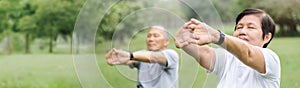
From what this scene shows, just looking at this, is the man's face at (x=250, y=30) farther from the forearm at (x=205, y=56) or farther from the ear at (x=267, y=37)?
the forearm at (x=205, y=56)

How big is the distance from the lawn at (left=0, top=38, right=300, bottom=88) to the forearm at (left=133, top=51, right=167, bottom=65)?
59mm

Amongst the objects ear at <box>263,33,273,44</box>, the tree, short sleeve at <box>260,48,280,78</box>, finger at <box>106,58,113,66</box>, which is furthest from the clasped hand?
the tree

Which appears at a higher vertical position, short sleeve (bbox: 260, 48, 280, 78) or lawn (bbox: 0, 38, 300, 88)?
short sleeve (bbox: 260, 48, 280, 78)

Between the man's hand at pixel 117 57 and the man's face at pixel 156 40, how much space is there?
34 cm

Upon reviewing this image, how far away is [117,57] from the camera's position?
106 inches

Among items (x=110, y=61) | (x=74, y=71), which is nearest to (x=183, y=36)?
(x=110, y=61)

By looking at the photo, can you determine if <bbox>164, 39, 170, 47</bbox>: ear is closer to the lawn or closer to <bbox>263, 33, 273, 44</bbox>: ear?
the lawn

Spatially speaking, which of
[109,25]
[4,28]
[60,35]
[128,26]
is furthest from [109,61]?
[4,28]

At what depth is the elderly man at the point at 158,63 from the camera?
3.11 m

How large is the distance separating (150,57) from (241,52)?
1.19 meters

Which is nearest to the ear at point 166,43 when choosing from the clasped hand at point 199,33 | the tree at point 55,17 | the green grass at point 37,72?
the clasped hand at point 199,33

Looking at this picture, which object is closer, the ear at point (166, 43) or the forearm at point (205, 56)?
the forearm at point (205, 56)

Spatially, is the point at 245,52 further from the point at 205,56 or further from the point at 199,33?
the point at 205,56

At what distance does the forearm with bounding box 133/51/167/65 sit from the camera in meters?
2.91
